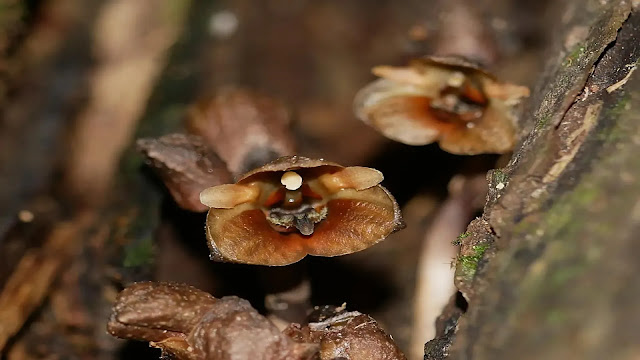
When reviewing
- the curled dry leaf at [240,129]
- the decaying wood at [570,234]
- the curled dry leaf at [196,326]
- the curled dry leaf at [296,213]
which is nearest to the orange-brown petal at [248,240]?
the curled dry leaf at [296,213]

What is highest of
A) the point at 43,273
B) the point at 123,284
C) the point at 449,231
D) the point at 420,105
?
the point at 420,105

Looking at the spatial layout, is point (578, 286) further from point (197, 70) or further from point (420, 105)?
point (197, 70)

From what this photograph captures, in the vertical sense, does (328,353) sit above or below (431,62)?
below

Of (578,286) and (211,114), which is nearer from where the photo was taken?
(578,286)

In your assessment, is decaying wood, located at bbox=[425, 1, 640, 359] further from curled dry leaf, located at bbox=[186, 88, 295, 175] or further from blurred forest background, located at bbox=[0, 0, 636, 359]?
curled dry leaf, located at bbox=[186, 88, 295, 175]

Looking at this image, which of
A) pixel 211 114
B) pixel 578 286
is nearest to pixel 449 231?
pixel 211 114

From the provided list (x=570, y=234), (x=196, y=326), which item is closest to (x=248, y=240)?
(x=196, y=326)

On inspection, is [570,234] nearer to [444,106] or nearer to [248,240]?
[248,240]

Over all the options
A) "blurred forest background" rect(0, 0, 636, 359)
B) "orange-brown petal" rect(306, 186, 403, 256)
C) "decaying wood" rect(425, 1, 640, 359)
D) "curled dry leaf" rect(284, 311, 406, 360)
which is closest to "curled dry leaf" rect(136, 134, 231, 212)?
"blurred forest background" rect(0, 0, 636, 359)
